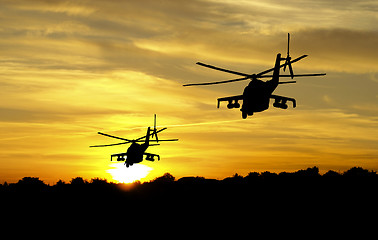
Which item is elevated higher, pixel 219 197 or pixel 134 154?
pixel 134 154

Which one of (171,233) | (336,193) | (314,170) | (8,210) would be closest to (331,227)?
(336,193)

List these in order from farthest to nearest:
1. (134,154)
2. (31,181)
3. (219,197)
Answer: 1. (31,181)
2. (219,197)
3. (134,154)

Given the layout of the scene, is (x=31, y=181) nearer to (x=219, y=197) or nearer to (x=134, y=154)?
(x=219, y=197)

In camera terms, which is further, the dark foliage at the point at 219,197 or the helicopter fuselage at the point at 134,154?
the dark foliage at the point at 219,197

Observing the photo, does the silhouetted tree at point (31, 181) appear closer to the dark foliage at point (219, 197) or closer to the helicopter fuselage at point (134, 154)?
the dark foliage at point (219, 197)

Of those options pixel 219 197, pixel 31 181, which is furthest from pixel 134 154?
pixel 31 181

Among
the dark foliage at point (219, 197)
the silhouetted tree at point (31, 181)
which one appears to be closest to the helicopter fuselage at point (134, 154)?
the dark foliage at point (219, 197)

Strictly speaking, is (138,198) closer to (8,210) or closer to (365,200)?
(8,210)

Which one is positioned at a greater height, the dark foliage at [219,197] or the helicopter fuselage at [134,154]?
the helicopter fuselage at [134,154]

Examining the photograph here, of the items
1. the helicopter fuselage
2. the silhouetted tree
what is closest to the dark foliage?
the silhouetted tree

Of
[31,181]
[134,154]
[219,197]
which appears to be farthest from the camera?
[31,181]

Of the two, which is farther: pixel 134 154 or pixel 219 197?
pixel 219 197

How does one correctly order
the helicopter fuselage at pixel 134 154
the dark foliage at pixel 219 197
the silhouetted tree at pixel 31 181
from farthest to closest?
1. the silhouetted tree at pixel 31 181
2. the dark foliage at pixel 219 197
3. the helicopter fuselage at pixel 134 154

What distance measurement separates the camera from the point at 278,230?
5094 inches
